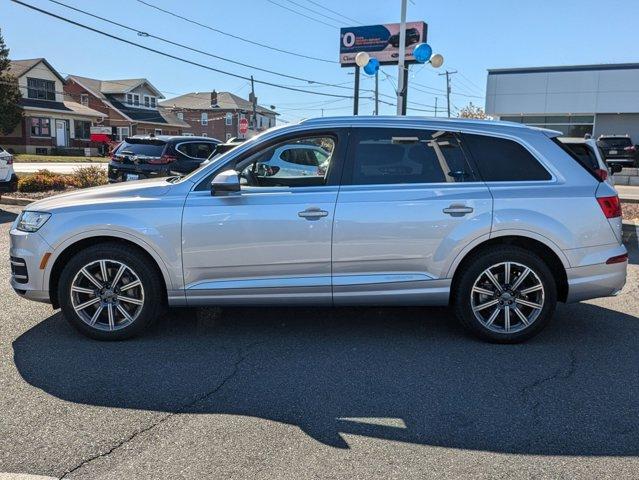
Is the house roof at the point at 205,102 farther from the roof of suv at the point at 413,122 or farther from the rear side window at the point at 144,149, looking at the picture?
the roof of suv at the point at 413,122

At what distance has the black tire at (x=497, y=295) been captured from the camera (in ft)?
15.2

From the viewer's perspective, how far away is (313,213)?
449cm

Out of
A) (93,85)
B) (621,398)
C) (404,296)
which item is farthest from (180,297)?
(93,85)

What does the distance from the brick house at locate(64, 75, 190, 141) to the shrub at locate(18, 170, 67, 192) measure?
1859 inches

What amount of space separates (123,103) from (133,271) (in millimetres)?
63751

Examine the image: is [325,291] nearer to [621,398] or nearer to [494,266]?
[494,266]

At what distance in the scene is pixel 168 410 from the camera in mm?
3553

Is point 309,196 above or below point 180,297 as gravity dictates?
above

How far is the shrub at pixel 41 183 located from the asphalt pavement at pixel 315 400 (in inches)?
408

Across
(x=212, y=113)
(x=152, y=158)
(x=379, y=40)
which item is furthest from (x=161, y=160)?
(x=212, y=113)

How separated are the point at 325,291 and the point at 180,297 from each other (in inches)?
46.6

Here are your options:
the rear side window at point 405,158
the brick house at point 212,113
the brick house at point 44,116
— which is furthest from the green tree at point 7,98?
the rear side window at point 405,158

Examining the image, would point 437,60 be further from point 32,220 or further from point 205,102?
point 205,102

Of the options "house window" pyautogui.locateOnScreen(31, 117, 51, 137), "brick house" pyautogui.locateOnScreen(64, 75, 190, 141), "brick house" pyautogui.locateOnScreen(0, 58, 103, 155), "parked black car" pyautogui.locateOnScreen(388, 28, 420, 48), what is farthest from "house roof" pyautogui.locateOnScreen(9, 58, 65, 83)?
"parked black car" pyautogui.locateOnScreen(388, 28, 420, 48)
